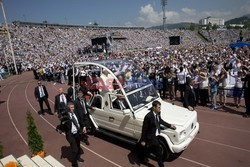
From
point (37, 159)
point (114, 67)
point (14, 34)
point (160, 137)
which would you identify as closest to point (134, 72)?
point (114, 67)

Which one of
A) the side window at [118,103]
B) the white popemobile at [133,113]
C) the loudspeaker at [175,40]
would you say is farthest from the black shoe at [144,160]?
the loudspeaker at [175,40]

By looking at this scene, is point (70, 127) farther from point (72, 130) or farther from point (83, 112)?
point (83, 112)

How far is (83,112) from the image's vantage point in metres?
7.05

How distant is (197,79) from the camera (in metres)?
10.4

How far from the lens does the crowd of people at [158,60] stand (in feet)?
32.8

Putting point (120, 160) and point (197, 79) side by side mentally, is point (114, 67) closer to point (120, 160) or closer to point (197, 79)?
point (120, 160)

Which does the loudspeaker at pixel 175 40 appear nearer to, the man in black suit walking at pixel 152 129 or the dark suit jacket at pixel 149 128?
the man in black suit walking at pixel 152 129

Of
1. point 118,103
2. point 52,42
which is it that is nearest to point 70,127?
point 118,103

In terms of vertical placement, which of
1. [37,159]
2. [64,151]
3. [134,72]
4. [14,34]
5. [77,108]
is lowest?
[64,151]

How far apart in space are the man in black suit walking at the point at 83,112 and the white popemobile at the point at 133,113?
0.85 feet

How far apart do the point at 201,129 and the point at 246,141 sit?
1596mm

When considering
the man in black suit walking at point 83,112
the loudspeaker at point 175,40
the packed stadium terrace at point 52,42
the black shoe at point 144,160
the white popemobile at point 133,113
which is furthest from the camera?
the loudspeaker at point 175,40

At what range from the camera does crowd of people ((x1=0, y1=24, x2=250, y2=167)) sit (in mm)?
10000

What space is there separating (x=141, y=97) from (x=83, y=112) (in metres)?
2.15
